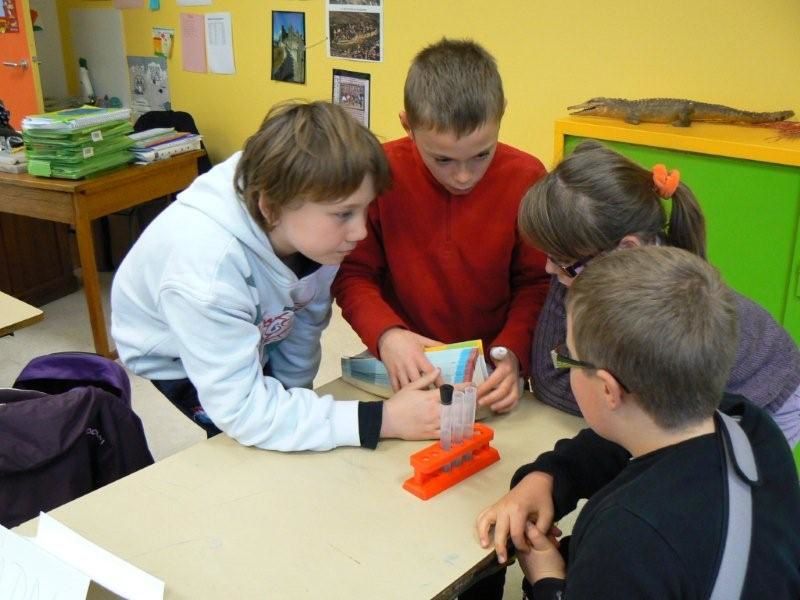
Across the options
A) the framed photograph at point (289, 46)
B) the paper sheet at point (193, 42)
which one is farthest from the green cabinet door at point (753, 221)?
the paper sheet at point (193, 42)

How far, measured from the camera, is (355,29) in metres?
3.24

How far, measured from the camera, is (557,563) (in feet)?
3.39

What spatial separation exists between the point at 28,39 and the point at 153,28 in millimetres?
593

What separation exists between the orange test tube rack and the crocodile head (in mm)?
1470

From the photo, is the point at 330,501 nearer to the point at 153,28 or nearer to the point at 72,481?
the point at 72,481

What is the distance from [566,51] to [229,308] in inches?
73.0

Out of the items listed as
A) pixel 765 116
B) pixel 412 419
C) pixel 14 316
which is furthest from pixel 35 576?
pixel 765 116

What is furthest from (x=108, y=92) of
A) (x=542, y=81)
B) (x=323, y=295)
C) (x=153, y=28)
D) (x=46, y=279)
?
(x=323, y=295)

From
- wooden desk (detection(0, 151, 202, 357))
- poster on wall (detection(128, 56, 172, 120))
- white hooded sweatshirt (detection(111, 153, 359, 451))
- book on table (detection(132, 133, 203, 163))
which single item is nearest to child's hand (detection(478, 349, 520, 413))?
white hooded sweatshirt (detection(111, 153, 359, 451))

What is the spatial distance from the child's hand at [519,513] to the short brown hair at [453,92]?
60cm

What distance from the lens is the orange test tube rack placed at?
111 centimetres

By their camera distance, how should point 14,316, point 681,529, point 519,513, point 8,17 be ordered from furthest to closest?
point 8,17 < point 14,316 < point 519,513 < point 681,529

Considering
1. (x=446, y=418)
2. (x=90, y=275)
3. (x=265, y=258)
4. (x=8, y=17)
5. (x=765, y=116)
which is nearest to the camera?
(x=446, y=418)

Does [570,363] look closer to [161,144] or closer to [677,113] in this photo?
[677,113]
